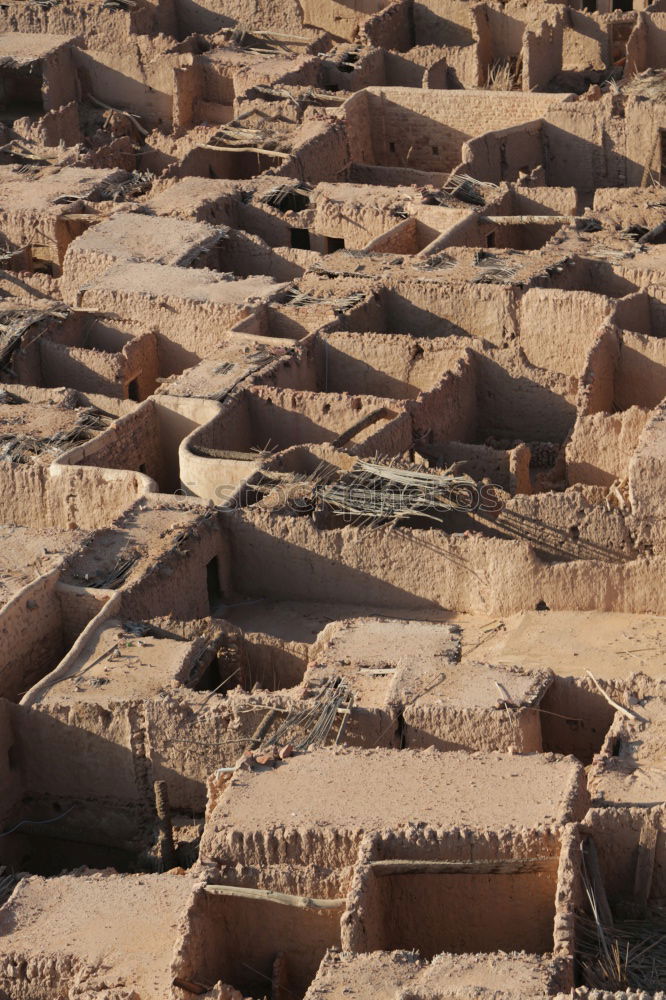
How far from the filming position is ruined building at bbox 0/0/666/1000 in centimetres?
2486

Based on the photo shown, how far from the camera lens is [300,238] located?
43.9 meters

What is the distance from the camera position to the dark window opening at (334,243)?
4344 cm

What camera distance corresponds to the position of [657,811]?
24906mm

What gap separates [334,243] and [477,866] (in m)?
21.0

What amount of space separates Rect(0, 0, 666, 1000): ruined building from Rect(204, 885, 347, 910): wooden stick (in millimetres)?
46

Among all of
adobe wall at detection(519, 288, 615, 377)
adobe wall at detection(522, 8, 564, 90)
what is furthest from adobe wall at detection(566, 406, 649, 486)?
adobe wall at detection(522, 8, 564, 90)

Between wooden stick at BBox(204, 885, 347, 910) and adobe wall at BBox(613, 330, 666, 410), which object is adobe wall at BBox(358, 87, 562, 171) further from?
wooden stick at BBox(204, 885, 347, 910)

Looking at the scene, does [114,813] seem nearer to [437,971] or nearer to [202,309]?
[437,971]

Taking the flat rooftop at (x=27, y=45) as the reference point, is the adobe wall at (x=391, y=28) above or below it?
above

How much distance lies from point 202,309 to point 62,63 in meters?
14.3

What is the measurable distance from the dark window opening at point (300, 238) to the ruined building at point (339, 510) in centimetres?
14

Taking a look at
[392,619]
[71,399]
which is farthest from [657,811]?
[71,399]

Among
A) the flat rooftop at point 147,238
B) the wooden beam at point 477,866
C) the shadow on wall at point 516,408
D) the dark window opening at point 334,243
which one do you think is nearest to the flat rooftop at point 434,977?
the wooden beam at point 477,866

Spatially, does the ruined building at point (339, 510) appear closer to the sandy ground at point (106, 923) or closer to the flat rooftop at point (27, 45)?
the sandy ground at point (106, 923)
